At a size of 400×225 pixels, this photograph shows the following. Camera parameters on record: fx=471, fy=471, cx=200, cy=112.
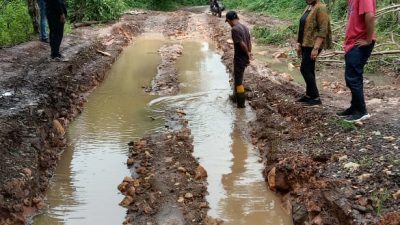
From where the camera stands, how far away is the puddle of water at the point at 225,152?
4668 mm

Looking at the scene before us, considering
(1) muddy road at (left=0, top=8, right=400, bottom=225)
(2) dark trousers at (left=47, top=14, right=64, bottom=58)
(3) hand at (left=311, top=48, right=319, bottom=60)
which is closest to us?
(1) muddy road at (left=0, top=8, right=400, bottom=225)

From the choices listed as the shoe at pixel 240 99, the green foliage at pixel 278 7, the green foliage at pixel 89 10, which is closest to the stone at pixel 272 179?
the shoe at pixel 240 99

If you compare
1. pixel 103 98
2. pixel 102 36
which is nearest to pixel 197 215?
pixel 103 98

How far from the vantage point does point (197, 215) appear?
438cm

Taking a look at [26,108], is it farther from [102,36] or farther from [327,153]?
[102,36]

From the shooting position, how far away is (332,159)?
4.76 metres

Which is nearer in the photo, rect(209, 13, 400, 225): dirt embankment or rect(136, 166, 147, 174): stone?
rect(209, 13, 400, 225): dirt embankment

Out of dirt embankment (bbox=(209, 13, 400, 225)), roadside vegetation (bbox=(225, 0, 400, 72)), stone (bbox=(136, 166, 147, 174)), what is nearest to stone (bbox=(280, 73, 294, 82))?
roadside vegetation (bbox=(225, 0, 400, 72))

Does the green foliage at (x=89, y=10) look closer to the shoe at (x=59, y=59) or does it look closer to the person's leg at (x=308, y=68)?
the shoe at (x=59, y=59)

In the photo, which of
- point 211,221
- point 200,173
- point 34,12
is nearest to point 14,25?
point 34,12

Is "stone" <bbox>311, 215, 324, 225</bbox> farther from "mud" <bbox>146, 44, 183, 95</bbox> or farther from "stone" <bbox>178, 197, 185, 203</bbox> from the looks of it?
"mud" <bbox>146, 44, 183, 95</bbox>

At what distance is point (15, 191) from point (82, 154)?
1.53 m

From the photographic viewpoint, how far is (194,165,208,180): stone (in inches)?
205

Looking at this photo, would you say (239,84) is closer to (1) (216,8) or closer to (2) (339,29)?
(2) (339,29)
